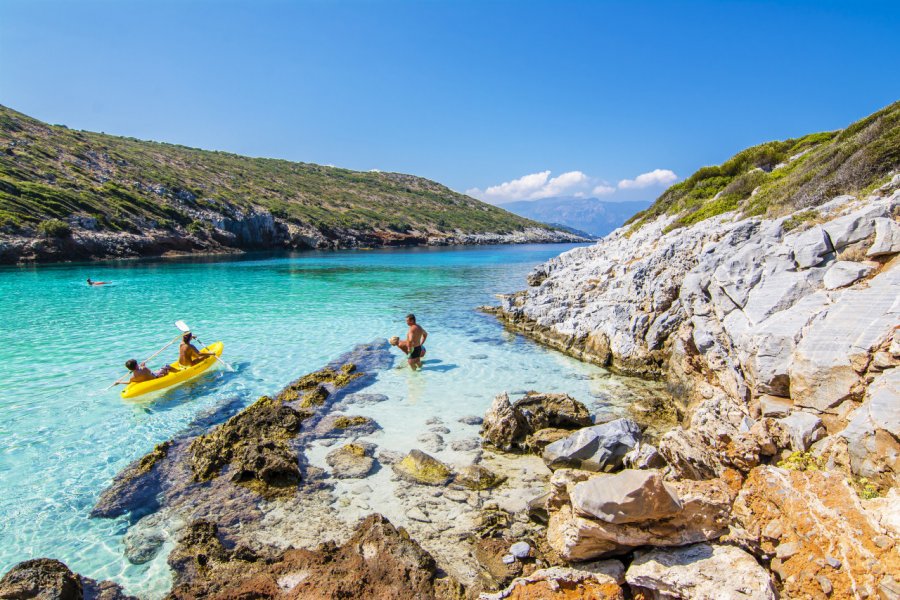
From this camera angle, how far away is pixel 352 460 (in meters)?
8.01

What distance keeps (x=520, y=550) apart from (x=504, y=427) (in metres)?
3.25

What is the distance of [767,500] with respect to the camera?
14.8 ft

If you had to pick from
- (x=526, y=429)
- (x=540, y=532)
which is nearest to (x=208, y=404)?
(x=526, y=429)

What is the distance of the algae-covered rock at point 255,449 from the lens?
24.2ft

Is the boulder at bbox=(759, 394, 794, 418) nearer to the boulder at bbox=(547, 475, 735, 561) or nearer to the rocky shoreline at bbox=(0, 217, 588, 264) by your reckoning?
the boulder at bbox=(547, 475, 735, 561)

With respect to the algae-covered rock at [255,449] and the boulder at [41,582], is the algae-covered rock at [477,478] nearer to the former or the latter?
the algae-covered rock at [255,449]

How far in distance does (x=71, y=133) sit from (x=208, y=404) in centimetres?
9427

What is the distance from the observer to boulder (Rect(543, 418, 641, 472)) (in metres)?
7.39

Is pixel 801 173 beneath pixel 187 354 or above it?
above

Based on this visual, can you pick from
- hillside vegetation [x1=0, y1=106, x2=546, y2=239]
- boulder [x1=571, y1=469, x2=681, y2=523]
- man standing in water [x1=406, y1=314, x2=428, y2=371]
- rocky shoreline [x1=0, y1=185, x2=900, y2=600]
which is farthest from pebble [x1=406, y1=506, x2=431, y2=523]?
hillside vegetation [x1=0, y1=106, x2=546, y2=239]

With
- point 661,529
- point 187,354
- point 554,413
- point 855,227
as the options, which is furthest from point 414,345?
point 855,227

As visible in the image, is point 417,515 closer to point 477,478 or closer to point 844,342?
point 477,478

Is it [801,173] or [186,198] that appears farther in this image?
[186,198]

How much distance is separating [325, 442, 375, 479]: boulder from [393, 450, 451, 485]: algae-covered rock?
1.76 ft
